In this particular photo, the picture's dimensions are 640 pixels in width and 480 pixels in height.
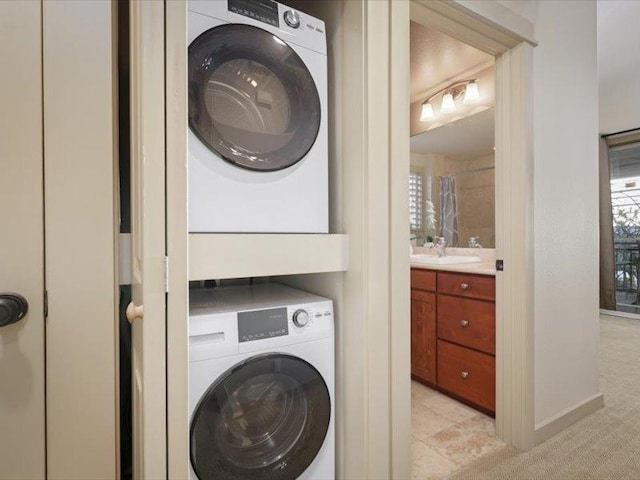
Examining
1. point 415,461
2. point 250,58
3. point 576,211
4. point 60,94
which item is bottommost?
point 415,461

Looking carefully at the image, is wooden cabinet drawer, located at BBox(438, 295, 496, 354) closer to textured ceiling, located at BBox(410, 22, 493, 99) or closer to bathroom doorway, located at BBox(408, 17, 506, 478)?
bathroom doorway, located at BBox(408, 17, 506, 478)

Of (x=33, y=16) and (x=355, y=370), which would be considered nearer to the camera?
(x=33, y=16)

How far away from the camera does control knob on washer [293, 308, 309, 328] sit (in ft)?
3.65

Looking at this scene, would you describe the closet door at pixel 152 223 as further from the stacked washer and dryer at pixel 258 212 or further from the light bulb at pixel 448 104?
the light bulb at pixel 448 104

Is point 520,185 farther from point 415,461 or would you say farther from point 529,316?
point 415,461

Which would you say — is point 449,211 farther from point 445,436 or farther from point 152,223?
point 152,223

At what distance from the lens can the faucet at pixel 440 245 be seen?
9.93 feet

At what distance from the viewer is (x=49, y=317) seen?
0.88 m

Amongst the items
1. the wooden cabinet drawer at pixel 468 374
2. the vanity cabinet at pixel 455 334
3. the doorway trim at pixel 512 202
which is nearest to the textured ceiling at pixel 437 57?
the doorway trim at pixel 512 202

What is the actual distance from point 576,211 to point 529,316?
29.6 inches

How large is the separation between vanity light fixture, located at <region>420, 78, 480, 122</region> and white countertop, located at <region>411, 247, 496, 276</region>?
48.5 inches

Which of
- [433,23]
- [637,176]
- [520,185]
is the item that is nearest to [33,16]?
[433,23]

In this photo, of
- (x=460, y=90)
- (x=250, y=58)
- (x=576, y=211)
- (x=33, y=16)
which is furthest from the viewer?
(x=460, y=90)

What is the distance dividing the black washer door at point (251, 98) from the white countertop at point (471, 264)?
1477 millimetres
